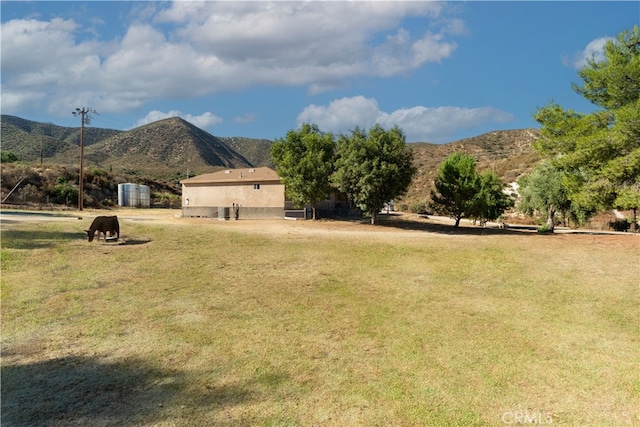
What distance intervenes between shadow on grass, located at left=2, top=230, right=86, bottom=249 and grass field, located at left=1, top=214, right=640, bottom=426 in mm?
280

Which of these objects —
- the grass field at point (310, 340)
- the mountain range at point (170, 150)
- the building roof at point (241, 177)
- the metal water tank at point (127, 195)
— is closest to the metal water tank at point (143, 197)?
the metal water tank at point (127, 195)

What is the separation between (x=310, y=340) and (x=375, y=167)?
2661 centimetres

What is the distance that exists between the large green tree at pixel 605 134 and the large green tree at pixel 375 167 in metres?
12.5

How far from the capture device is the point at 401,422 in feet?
19.3

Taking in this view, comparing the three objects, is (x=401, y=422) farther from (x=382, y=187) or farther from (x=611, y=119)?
(x=382, y=187)

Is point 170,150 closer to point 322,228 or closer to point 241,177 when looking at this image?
point 241,177

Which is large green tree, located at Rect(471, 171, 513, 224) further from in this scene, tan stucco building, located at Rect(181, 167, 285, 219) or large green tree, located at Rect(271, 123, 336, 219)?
tan stucco building, located at Rect(181, 167, 285, 219)

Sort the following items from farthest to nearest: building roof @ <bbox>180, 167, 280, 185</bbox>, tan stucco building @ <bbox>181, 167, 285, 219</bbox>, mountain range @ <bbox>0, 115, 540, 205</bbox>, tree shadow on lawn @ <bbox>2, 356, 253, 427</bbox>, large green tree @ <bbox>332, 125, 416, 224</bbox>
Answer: mountain range @ <bbox>0, 115, 540, 205</bbox>, building roof @ <bbox>180, 167, 280, 185</bbox>, tan stucco building @ <bbox>181, 167, 285, 219</bbox>, large green tree @ <bbox>332, 125, 416, 224</bbox>, tree shadow on lawn @ <bbox>2, 356, 253, 427</bbox>

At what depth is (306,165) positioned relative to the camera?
4022 cm

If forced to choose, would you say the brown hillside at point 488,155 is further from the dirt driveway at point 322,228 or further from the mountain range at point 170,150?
the dirt driveway at point 322,228

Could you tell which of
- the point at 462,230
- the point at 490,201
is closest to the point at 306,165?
the point at 462,230

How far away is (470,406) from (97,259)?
1517cm

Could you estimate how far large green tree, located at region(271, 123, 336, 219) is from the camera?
40.1 metres

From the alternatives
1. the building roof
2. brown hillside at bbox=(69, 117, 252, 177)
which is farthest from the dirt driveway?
brown hillside at bbox=(69, 117, 252, 177)
